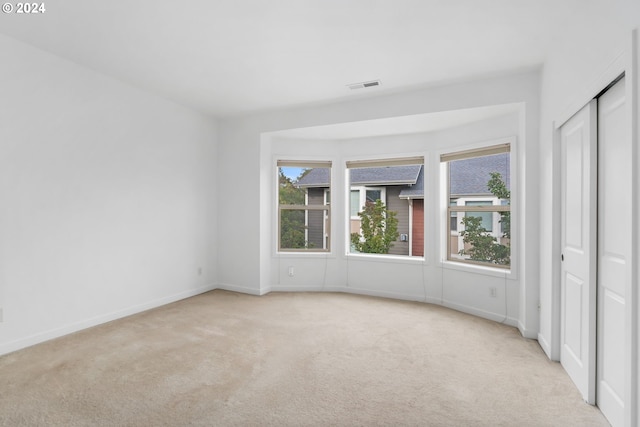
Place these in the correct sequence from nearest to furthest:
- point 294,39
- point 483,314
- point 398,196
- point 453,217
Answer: point 294,39
point 483,314
point 453,217
point 398,196

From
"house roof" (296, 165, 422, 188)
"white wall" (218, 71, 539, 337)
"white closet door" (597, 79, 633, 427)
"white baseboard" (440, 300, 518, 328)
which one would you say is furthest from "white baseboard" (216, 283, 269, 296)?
"white closet door" (597, 79, 633, 427)

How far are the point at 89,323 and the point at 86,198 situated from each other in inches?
50.5

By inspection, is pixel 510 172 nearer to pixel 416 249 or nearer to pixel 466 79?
pixel 466 79

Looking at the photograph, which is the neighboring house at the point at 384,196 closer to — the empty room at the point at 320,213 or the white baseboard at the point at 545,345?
the empty room at the point at 320,213

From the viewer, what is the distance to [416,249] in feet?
16.2


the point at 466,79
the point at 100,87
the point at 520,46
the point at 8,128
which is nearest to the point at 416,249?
the point at 466,79

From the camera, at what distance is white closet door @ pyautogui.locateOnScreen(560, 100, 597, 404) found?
85.7 inches

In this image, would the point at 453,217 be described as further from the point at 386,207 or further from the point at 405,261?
the point at 386,207

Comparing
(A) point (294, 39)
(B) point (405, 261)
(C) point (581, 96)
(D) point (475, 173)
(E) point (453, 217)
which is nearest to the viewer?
(C) point (581, 96)

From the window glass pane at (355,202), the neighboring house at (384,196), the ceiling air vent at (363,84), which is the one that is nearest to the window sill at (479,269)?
the neighboring house at (384,196)

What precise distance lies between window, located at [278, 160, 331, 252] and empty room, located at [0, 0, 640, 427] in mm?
32

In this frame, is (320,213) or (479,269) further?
(320,213)

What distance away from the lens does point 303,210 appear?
5324mm

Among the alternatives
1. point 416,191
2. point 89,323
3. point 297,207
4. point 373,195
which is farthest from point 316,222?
point 89,323
